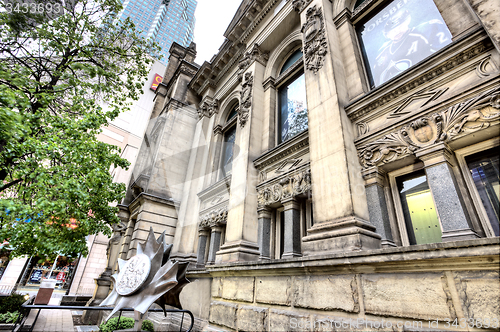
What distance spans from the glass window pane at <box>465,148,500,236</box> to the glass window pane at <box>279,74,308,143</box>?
522 cm

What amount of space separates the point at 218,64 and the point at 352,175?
44.5 ft

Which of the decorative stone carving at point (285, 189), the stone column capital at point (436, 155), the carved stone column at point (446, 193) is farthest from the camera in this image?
the decorative stone carving at point (285, 189)

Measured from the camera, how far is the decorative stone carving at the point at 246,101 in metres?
10.9

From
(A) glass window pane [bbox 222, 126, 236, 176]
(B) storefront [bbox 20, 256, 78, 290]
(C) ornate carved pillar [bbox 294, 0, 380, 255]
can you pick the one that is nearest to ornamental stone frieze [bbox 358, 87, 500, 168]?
(C) ornate carved pillar [bbox 294, 0, 380, 255]

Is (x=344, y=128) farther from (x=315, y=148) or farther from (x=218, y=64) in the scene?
(x=218, y=64)

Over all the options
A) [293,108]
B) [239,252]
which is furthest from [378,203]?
[293,108]

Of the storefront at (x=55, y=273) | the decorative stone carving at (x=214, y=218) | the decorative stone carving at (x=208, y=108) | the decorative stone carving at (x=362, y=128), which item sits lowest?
the storefront at (x=55, y=273)

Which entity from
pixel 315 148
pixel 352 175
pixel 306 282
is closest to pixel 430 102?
pixel 352 175

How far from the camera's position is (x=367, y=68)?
7.47m

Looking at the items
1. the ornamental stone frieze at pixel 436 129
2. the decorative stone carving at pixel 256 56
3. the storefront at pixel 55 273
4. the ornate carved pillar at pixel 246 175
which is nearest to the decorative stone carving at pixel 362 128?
the ornamental stone frieze at pixel 436 129

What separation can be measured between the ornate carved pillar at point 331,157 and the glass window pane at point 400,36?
0.98m

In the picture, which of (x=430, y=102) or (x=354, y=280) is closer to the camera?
(x=354, y=280)

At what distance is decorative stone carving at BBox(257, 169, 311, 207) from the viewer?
7.39 m

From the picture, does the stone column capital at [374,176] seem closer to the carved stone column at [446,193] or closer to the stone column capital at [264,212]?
the carved stone column at [446,193]
